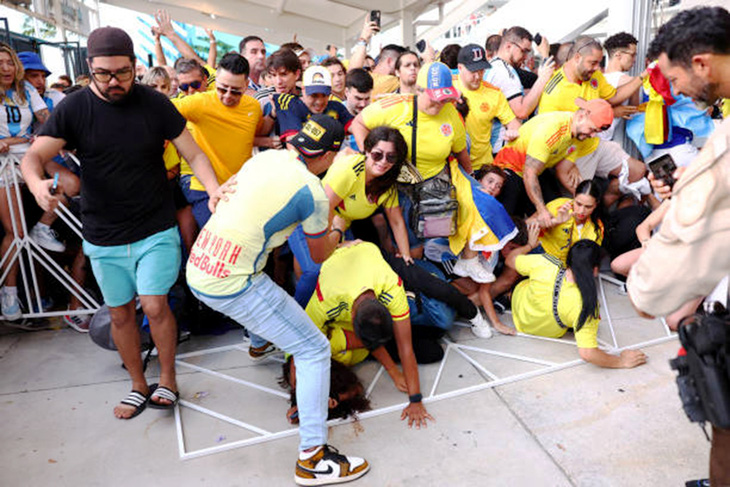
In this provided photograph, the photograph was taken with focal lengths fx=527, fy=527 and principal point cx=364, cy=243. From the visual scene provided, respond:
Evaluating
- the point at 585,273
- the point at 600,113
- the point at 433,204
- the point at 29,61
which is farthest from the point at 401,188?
the point at 29,61

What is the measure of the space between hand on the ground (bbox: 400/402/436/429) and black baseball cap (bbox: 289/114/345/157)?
54.7 inches

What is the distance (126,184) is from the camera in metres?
2.65

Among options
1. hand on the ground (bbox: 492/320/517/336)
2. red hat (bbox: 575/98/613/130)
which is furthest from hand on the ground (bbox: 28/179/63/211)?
red hat (bbox: 575/98/613/130)

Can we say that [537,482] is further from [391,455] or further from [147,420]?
[147,420]

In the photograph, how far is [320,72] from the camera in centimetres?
374

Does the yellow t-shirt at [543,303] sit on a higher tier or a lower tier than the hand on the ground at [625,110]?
lower

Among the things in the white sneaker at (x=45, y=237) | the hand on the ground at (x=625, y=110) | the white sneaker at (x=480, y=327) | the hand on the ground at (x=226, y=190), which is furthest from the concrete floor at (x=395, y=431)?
the hand on the ground at (x=625, y=110)

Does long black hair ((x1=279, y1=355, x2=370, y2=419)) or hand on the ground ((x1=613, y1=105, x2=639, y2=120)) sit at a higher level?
hand on the ground ((x1=613, y1=105, x2=639, y2=120))

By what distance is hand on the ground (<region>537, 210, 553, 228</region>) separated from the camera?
4.00 meters

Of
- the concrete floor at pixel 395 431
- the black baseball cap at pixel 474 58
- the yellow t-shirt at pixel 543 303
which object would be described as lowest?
the concrete floor at pixel 395 431

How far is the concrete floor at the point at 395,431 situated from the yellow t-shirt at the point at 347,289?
426 mm

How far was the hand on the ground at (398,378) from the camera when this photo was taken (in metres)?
3.01

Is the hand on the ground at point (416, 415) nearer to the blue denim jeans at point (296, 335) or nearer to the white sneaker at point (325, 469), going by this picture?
the white sneaker at point (325, 469)

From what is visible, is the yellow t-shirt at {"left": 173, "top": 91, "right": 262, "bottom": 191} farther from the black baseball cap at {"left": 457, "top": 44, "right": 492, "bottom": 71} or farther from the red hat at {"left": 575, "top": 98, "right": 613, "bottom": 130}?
the red hat at {"left": 575, "top": 98, "right": 613, "bottom": 130}
